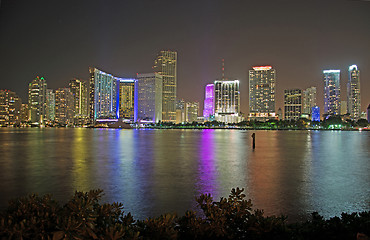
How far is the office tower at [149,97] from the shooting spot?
193375 mm

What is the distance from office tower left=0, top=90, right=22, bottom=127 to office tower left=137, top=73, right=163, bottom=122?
72.9 m

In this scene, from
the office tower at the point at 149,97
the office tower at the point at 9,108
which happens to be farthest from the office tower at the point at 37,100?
the office tower at the point at 149,97

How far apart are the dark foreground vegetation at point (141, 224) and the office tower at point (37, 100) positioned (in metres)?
203

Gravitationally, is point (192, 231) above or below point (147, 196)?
above

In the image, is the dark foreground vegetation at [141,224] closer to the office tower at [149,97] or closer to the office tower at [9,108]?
the office tower at [9,108]

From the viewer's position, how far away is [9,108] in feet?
507

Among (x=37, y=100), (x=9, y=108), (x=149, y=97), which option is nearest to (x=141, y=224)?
(x=9, y=108)

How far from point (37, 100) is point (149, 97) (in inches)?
2849

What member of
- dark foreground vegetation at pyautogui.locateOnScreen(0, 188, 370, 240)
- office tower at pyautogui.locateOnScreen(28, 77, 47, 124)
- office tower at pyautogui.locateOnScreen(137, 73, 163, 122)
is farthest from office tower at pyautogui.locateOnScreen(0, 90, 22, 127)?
dark foreground vegetation at pyautogui.locateOnScreen(0, 188, 370, 240)

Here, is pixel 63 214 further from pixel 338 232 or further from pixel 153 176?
pixel 153 176

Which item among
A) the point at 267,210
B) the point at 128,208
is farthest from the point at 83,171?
the point at 267,210

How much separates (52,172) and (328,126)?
146 meters

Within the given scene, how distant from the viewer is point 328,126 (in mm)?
137875

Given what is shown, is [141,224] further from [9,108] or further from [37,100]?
[37,100]
